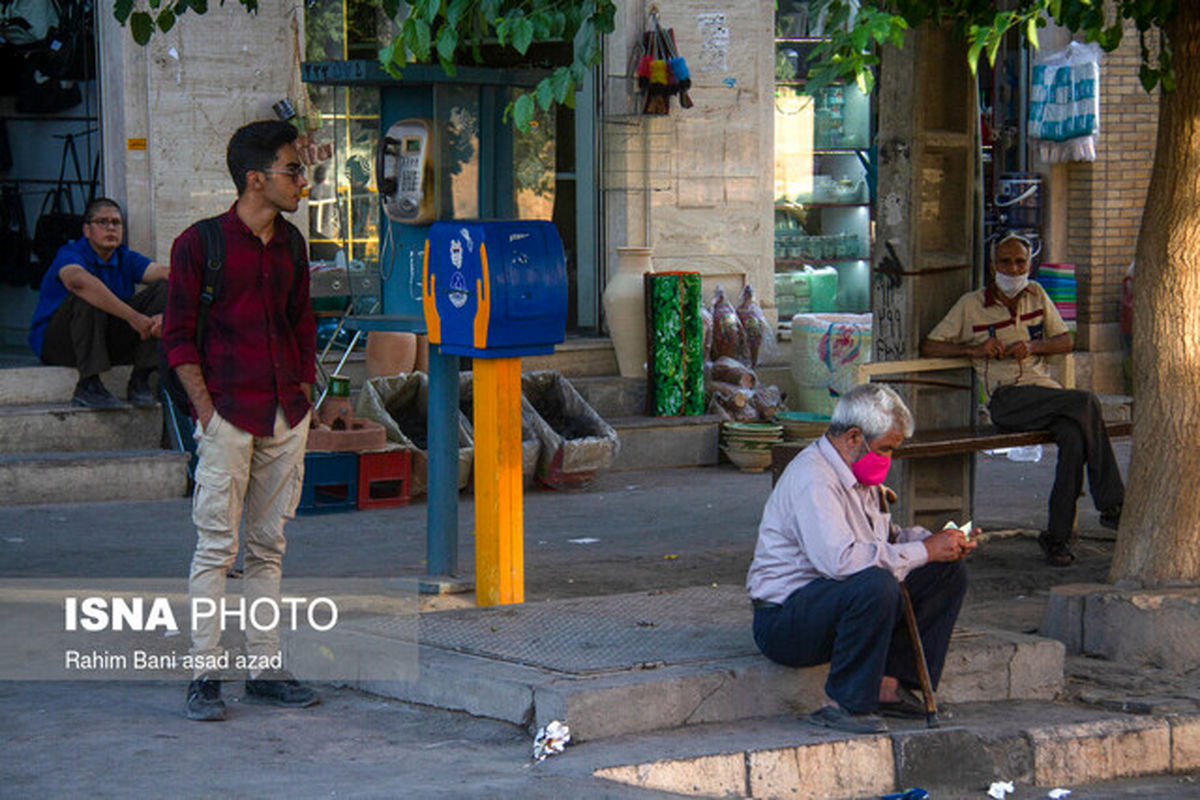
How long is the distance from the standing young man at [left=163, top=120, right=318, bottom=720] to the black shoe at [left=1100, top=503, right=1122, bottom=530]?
15.4ft

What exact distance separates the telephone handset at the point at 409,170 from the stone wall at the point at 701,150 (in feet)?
14.1

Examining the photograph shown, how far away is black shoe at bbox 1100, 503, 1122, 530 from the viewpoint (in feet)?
28.6

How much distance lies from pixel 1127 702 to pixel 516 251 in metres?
2.83

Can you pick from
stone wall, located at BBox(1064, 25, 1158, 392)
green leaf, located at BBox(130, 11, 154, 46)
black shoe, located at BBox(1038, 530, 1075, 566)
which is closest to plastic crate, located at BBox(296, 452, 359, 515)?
green leaf, located at BBox(130, 11, 154, 46)

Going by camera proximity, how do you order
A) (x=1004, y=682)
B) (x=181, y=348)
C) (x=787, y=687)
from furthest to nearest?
(x=1004, y=682) < (x=787, y=687) < (x=181, y=348)

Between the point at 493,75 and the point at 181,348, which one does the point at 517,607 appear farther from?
the point at 493,75

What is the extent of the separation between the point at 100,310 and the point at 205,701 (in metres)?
4.56

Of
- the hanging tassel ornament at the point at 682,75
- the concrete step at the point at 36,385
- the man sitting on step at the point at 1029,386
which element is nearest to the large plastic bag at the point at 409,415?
the concrete step at the point at 36,385

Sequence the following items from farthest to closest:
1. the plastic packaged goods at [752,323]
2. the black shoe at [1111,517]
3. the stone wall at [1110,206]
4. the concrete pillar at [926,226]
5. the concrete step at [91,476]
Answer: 1. the stone wall at [1110,206]
2. the plastic packaged goods at [752,323]
3. the concrete step at [91,476]
4. the black shoe at [1111,517]
5. the concrete pillar at [926,226]

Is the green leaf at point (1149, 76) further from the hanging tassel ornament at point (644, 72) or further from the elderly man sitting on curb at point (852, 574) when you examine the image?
the hanging tassel ornament at point (644, 72)

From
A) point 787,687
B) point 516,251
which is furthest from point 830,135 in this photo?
point 787,687

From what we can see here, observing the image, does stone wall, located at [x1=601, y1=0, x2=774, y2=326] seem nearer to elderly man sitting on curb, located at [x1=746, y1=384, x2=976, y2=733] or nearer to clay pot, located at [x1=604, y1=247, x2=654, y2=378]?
clay pot, located at [x1=604, y1=247, x2=654, y2=378]

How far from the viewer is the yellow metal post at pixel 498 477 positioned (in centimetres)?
664

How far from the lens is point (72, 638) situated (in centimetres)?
657
